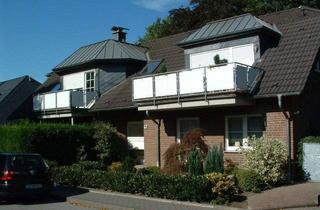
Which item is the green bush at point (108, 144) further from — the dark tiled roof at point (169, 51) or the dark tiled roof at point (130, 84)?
the dark tiled roof at point (169, 51)

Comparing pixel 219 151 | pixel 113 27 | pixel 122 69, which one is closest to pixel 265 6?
pixel 113 27

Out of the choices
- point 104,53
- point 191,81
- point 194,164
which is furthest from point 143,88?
point 104,53

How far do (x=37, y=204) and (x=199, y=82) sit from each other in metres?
8.23

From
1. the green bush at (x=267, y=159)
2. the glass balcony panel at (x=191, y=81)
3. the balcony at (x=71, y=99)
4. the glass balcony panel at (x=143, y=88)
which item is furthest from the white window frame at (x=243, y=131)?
the balcony at (x=71, y=99)

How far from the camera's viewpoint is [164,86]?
2208cm

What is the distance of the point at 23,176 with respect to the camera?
15.9m

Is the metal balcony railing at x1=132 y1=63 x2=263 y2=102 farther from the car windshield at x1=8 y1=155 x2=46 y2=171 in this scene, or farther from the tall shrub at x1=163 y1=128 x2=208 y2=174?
the car windshield at x1=8 y1=155 x2=46 y2=171

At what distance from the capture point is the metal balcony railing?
19.6m

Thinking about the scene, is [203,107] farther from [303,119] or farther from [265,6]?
[265,6]

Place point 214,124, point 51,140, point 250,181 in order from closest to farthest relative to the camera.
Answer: point 250,181
point 214,124
point 51,140

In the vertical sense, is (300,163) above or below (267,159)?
below

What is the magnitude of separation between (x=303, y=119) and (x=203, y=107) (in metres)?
4.06

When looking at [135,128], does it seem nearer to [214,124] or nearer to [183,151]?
[214,124]

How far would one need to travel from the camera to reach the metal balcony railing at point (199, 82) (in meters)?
19.6
